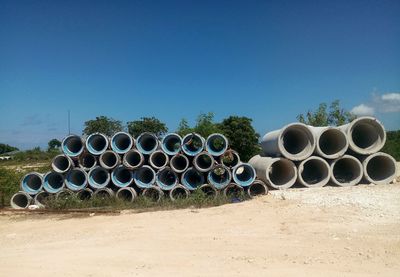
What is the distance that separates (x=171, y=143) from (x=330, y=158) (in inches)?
152

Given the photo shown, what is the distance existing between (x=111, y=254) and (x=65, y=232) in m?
2.02

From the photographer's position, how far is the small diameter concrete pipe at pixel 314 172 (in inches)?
371

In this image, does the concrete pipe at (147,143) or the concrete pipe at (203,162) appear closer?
the concrete pipe at (203,162)

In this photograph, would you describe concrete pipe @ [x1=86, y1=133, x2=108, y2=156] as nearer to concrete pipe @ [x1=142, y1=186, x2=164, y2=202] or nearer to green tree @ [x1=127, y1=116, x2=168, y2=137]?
concrete pipe @ [x1=142, y1=186, x2=164, y2=202]

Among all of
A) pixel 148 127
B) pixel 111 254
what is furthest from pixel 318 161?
Answer: pixel 148 127

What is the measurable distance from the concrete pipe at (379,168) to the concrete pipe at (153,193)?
16.1 ft

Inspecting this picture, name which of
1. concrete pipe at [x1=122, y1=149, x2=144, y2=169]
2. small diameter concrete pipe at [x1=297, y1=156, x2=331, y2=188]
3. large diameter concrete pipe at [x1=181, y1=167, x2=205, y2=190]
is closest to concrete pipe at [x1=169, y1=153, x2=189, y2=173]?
large diameter concrete pipe at [x1=181, y1=167, x2=205, y2=190]

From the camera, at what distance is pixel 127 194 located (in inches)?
360

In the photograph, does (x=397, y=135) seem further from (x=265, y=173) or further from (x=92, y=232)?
(x=92, y=232)

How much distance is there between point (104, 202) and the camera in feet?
28.9

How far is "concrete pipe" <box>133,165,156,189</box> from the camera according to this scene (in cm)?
900

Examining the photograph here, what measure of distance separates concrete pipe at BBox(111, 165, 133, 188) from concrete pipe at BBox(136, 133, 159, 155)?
23.1 inches

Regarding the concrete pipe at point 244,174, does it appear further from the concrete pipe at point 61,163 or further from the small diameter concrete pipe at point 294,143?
the concrete pipe at point 61,163

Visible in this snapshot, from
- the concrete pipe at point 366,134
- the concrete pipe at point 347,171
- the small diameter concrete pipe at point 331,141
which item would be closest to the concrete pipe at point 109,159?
the small diameter concrete pipe at point 331,141
